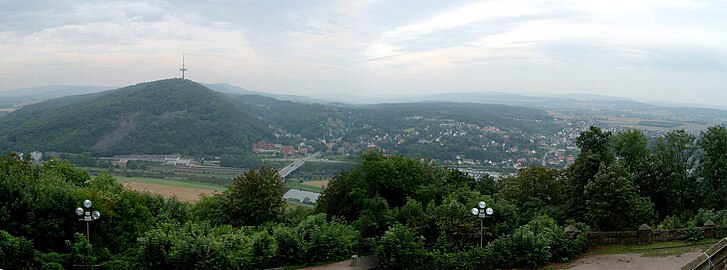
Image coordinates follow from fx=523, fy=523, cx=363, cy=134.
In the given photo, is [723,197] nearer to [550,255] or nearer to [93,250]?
[550,255]

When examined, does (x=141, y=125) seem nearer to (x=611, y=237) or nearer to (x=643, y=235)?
(x=611, y=237)

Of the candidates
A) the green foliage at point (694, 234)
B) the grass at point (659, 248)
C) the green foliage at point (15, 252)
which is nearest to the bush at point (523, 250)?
the grass at point (659, 248)

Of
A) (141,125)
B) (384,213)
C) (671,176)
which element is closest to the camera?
(384,213)

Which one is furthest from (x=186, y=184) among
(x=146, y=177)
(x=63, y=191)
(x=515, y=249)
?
(x=515, y=249)

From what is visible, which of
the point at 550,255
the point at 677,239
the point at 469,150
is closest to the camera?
the point at 550,255

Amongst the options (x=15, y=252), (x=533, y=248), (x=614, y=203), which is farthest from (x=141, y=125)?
(x=533, y=248)

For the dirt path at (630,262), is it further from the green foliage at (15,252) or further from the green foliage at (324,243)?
the green foliage at (15,252)
